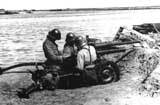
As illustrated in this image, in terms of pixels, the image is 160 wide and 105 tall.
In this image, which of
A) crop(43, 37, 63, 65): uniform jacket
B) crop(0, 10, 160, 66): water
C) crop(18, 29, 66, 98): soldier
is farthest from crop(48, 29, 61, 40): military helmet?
crop(0, 10, 160, 66): water

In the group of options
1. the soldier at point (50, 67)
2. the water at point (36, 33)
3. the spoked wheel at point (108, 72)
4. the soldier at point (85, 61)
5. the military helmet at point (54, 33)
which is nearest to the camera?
the soldier at point (50, 67)

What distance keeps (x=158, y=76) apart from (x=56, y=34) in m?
3.68

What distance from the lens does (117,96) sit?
29.3 ft

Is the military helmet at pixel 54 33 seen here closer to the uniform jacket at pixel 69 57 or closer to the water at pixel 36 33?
the uniform jacket at pixel 69 57

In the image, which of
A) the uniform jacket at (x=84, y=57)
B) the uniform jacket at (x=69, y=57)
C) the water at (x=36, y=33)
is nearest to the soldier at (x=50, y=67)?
the uniform jacket at (x=69, y=57)

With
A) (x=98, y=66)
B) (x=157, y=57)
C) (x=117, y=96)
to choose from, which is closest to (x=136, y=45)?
(x=157, y=57)

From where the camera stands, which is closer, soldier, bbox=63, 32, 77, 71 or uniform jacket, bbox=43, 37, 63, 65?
uniform jacket, bbox=43, 37, 63, 65

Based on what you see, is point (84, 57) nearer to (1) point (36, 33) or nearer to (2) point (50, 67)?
(2) point (50, 67)

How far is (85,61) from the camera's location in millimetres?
9977

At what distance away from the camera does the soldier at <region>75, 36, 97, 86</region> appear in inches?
384

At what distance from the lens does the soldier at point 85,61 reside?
9.76m

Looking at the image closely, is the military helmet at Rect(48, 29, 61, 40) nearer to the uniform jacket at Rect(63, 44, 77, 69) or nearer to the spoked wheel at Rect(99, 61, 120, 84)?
the uniform jacket at Rect(63, 44, 77, 69)

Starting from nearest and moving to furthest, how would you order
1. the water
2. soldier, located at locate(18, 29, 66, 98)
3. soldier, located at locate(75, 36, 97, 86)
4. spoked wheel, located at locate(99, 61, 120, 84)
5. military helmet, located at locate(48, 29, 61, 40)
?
soldier, located at locate(18, 29, 66, 98) → soldier, located at locate(75, 36, 97, 86) → military helmet, located at locate(48, 29, 61, 40) → spoked wheel, located at locate(99, 61, 120, 84) → the water

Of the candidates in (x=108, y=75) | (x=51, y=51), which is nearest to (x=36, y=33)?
(x=51, y=51)
